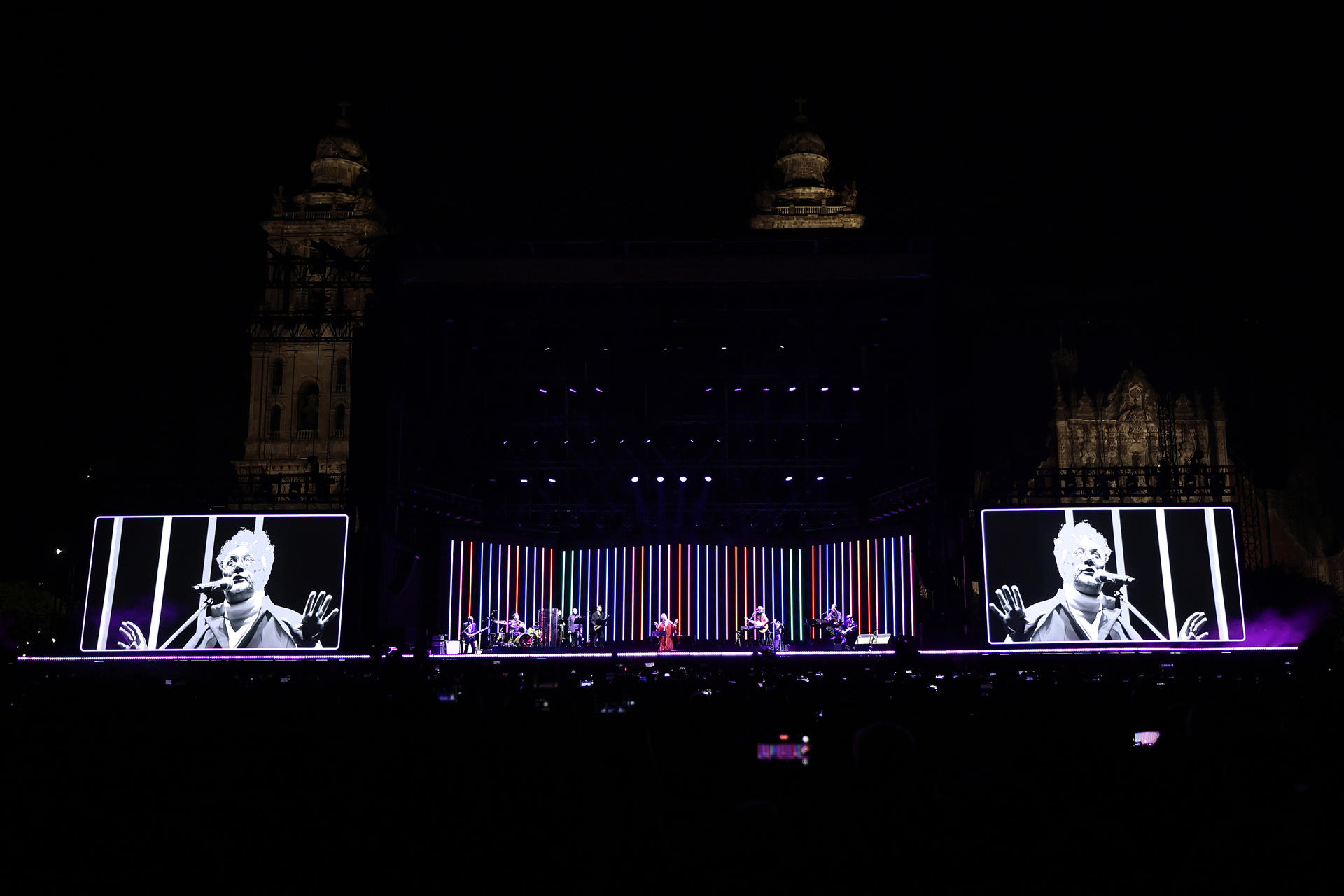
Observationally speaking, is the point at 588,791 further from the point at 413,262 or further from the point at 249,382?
the point at 249,382

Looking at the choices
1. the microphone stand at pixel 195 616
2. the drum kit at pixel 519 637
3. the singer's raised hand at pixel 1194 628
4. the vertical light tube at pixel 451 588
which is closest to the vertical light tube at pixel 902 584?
the singer's raised hand at pixel 1194 628

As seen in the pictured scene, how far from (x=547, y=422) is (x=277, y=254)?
23.0 ft

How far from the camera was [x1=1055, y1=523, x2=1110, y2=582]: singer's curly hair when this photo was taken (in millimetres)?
18750

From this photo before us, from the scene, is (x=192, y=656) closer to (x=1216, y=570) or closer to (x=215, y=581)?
(x=215, y=581)

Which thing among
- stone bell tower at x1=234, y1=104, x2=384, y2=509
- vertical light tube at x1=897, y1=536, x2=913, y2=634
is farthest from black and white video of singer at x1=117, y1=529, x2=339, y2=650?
stone bell tower at x1=234, y1=104, x2=384, y2=509

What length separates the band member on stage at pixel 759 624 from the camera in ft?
77.1

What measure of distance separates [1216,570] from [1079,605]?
8.09 feet

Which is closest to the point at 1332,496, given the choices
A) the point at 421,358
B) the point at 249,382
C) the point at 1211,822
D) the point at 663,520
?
the point at 663,520

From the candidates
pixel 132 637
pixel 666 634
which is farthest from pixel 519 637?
pixel 132 637

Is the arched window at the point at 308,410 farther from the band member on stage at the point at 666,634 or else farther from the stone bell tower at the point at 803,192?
the band member on stage at the point at 666,634

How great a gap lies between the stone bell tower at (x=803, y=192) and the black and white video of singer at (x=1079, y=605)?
85.2ft

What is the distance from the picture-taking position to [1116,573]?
18.8m

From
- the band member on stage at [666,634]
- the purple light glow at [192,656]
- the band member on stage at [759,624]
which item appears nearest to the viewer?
the purple light glow at [192,656]

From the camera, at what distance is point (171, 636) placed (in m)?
18.2
